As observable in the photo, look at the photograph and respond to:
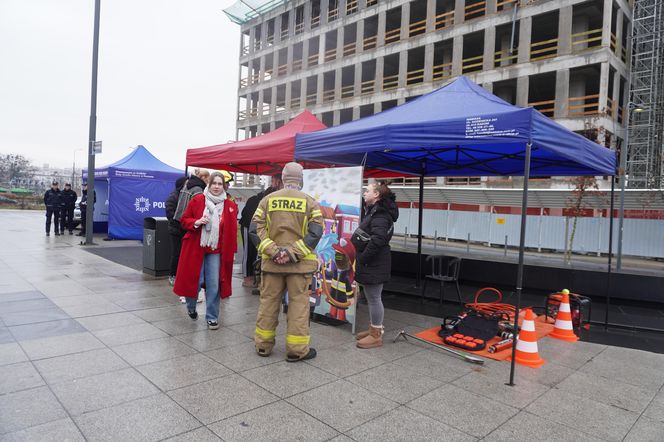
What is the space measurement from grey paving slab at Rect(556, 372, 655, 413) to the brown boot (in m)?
1.84

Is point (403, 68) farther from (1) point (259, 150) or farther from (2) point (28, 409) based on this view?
(2) point (28, 409)

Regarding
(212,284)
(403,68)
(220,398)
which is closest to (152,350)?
(212,284)

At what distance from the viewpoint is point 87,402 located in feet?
10.7

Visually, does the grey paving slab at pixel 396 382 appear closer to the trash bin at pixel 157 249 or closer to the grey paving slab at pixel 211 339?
the grey paving slab at pixel 211 339

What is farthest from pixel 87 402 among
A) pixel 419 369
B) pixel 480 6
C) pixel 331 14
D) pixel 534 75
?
pixel 331 14


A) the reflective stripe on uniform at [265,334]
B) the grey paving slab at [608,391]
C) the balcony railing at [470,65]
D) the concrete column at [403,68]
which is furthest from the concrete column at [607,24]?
the reflective stripe on uniform at [265,334]

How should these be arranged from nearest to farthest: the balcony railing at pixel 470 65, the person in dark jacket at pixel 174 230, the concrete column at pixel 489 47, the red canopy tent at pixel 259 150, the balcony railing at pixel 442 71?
the person in dark jacket at pixel 174 230, the red canopy tent at pixel 259 150, the concrete column at pixel 489 47, the balcony railing at pixel 470 65, the balcony railing at pixel 442 71

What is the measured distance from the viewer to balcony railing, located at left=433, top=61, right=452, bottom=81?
30606 mm

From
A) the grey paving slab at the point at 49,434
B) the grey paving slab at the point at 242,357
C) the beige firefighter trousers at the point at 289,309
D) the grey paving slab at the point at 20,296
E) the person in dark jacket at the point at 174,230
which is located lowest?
the grey paving slab at the point at 49,434

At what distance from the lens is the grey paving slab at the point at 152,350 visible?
13.8 ft

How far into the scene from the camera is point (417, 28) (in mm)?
34250

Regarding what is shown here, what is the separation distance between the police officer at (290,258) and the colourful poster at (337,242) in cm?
104

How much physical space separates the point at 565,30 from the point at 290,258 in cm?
2748

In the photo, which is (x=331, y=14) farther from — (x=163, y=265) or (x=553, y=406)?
(x=553, y=406)
